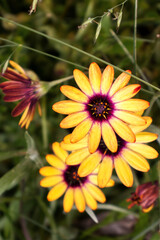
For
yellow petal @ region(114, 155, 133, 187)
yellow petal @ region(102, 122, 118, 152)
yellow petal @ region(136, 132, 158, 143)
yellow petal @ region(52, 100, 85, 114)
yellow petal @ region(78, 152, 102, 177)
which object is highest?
yellow petal @ region(52, 100, 85, 114)

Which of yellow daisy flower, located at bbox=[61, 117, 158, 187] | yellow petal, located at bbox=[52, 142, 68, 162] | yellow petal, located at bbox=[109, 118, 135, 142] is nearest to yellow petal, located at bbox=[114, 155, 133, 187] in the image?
yellow daisy flower, located at bbox=[61, 117, 158, 187]

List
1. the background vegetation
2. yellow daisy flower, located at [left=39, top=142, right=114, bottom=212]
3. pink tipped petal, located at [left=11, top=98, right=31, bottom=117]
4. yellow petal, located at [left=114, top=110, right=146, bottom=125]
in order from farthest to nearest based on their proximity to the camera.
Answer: the background vegetation, yellow daisy flower, located at [left=39, top=142, right=114, bottom=212], pink tipped petal, located at [left=11, top=98, right=31, bottom=117], yellow petal, located at [left=114, top=110, right=146, bottom=125]

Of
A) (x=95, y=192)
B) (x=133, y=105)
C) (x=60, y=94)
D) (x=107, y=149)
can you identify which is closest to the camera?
(x=133, y=105)

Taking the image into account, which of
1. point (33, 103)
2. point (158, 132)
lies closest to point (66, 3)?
point (33, 103)

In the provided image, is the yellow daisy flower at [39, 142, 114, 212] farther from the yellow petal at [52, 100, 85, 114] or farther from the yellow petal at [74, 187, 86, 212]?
the yellow petal at [52, 100, 85, 114]

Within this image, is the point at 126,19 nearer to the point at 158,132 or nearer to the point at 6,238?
the point at 158,132

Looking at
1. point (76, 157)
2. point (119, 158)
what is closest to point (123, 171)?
point (119, 158)

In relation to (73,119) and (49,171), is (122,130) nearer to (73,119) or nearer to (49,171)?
(73,119)
